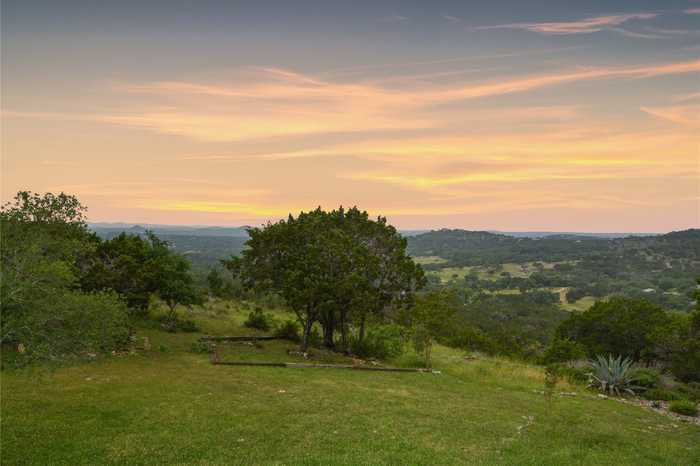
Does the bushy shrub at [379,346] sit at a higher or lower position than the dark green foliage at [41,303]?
lower

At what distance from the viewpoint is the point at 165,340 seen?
107 feet

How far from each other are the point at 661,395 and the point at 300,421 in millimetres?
22181

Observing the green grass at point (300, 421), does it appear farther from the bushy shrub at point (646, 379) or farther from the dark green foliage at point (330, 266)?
the dark green foliage at point (330, 266)

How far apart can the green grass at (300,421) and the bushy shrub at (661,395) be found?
12.4 feet

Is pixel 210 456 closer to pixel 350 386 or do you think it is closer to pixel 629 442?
pixel 350 386

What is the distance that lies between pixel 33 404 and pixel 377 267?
74.2 ft

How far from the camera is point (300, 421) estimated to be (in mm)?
16406

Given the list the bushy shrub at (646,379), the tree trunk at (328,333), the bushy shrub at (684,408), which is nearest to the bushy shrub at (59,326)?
the tree trunk at (328,333)

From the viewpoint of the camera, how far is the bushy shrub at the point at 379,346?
1351 inches

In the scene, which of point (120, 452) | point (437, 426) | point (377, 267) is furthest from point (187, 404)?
point (377, 267)

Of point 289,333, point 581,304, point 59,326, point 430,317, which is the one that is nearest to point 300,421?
point 59,326

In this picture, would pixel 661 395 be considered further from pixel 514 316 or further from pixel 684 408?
pixel 514 316

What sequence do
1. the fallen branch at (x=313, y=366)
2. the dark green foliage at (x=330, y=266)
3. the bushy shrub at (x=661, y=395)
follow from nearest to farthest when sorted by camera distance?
the bushy shrub at (x=661, y=395) → the fallen branch at (x=313, y=366) → the dark green foliage at (x=330, y=266)

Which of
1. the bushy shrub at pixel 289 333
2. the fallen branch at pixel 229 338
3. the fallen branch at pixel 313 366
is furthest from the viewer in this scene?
the bushy shrub at pixel 289 333
